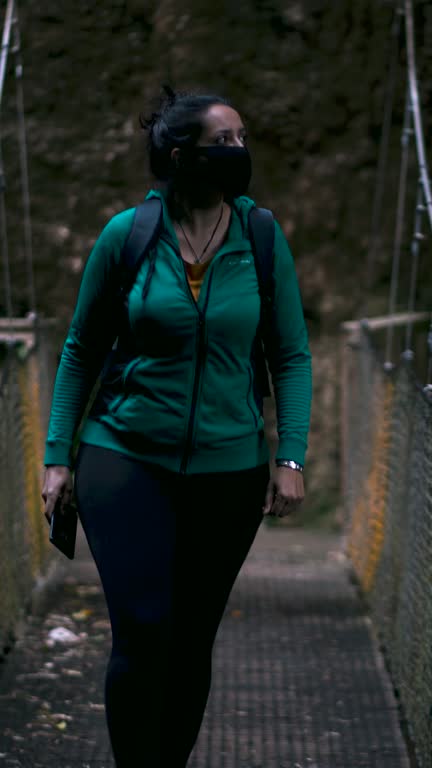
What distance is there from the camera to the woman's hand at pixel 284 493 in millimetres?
2836

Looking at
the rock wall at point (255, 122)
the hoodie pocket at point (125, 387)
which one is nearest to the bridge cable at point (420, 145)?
the rock wall at point (255, 122)

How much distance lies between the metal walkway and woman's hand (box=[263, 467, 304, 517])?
1.06 meters

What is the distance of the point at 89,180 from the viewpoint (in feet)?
25.8

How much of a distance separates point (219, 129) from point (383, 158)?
16.6 ft

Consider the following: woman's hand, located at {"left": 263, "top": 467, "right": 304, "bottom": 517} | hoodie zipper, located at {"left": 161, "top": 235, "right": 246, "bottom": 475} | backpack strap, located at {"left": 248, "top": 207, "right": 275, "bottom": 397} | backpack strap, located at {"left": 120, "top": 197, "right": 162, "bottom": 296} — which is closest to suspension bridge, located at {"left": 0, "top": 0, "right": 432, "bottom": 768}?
woman's hand, located at {"left": 263, "top": 467, "right": 304, "bottom": 517}

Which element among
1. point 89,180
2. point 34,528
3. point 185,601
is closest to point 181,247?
point 185,601

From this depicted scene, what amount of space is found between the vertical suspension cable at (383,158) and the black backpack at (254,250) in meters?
4.90

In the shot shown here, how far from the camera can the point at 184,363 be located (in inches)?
107

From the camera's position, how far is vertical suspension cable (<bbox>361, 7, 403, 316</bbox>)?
7.73 m

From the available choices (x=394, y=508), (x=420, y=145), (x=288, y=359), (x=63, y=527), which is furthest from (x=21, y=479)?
(x=288, y=359)

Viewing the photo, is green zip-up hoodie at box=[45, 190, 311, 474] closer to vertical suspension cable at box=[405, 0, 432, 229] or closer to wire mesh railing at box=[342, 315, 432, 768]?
wire mesh railing at box=[342, 315, 432, 768]

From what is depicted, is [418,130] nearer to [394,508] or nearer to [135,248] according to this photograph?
[394,508]

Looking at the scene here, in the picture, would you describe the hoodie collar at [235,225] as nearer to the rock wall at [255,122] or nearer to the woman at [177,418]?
the woman at [177,418]

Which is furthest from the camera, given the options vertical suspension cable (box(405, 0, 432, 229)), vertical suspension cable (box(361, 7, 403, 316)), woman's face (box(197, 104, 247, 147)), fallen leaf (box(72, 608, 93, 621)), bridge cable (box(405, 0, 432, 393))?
vertical suspension cable (box(361, 7, 403, 316))
